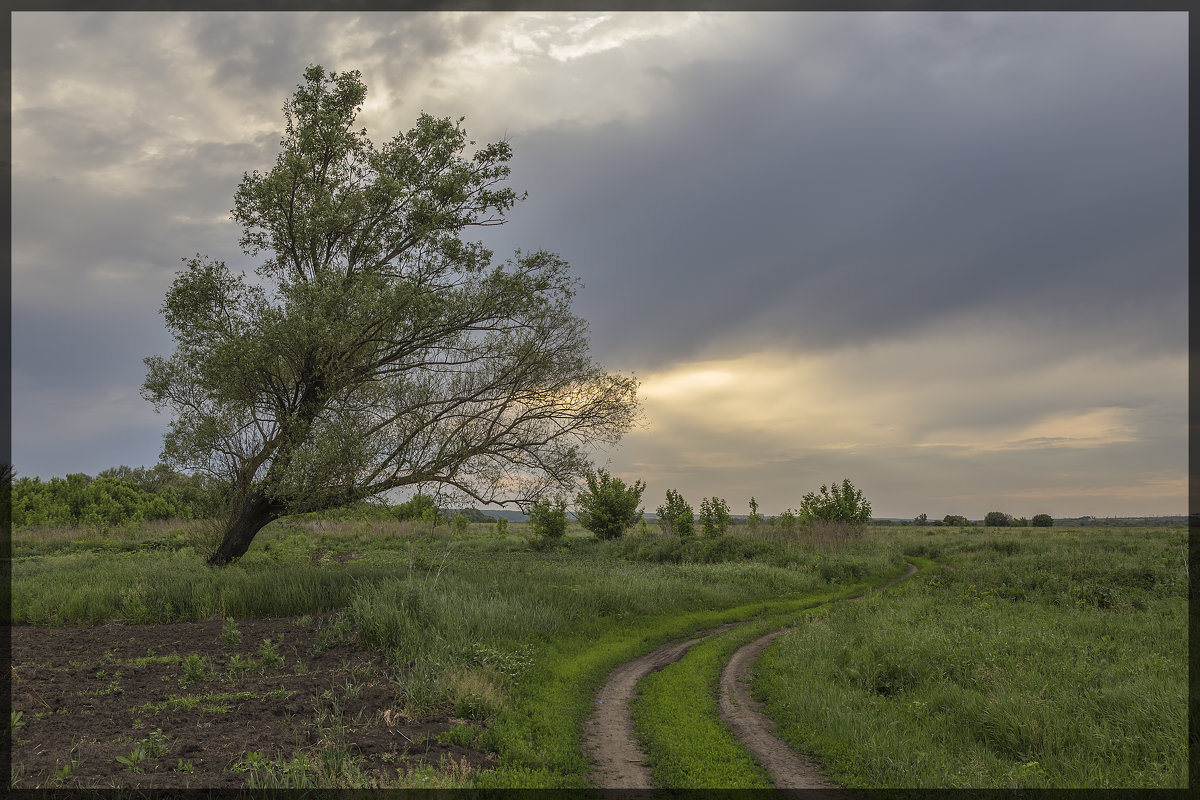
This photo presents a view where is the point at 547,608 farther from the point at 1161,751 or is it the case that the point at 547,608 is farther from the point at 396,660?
the point at 1161,751

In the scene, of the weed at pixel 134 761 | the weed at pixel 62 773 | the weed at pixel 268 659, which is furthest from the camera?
the weed at pixel 268 659

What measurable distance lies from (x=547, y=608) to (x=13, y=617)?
1324 centimetres

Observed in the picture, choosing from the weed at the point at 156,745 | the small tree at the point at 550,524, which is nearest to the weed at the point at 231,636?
the weed at the point at 156,745

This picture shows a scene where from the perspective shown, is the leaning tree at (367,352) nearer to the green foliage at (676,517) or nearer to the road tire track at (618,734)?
the road tire track at (618,734)

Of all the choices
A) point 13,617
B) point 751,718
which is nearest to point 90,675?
point 13,617

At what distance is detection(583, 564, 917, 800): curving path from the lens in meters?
7.10

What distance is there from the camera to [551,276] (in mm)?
20547

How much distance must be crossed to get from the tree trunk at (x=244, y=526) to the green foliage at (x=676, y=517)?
1204 inches

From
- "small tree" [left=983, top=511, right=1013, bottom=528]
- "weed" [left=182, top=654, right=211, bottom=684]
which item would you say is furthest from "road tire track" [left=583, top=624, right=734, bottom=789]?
"small tree" [left=983, top=511, right=1013, bottom=528]

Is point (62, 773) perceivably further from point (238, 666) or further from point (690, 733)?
point (690, 733)

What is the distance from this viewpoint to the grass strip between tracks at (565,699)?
6.96 m

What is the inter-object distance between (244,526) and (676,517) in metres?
33.0

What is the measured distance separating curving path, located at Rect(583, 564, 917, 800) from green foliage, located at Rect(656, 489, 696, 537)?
34.3m

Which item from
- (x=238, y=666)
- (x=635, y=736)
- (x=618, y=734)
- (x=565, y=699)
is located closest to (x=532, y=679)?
(x=565, y=699)
